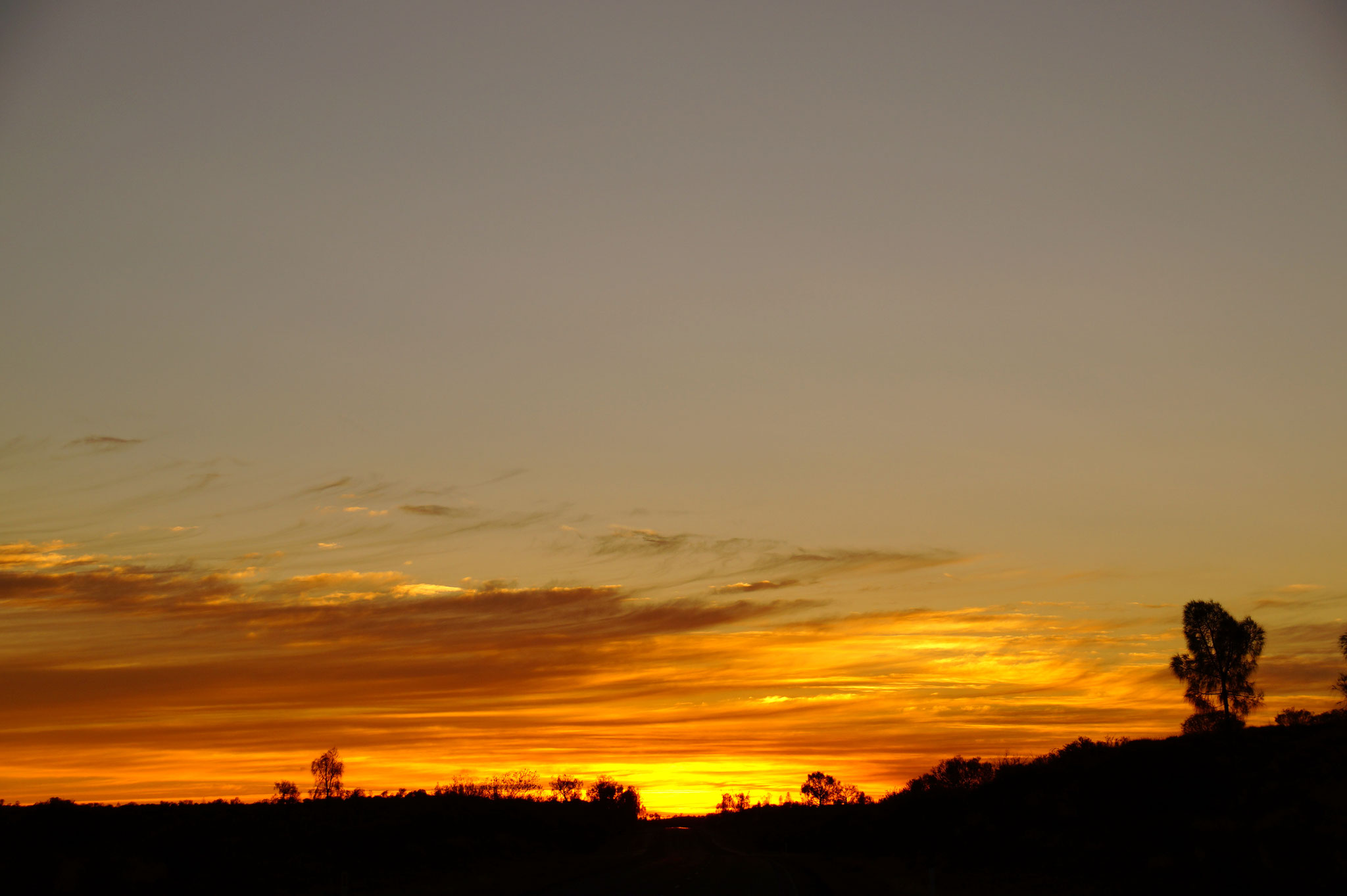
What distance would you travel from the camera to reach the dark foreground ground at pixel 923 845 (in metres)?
29.5

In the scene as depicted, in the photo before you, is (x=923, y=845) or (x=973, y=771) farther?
(x=973, y=771)

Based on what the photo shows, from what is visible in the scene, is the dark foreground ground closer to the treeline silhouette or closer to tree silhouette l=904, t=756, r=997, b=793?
the treeline silhouette

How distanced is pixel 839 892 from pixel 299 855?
2469cm

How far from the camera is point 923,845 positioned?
54.9 meters

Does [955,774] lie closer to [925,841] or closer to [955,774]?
[955,774]

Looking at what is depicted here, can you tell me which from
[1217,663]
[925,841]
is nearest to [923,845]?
[925,841]

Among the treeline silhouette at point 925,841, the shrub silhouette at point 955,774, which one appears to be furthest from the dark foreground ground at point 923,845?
the shrub silhouette at point 955,774

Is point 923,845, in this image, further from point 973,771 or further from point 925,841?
point 973,771

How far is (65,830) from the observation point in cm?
4178

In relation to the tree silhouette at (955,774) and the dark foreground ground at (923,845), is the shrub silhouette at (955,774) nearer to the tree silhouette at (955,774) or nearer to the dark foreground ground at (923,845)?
the tree silhouette at (955,774)

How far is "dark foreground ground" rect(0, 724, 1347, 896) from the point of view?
29469mm

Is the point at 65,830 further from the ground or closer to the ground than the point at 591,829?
further from the ground

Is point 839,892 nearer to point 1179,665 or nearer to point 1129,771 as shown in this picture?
point 1129,771

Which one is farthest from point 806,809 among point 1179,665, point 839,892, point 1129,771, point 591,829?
point 839,892
